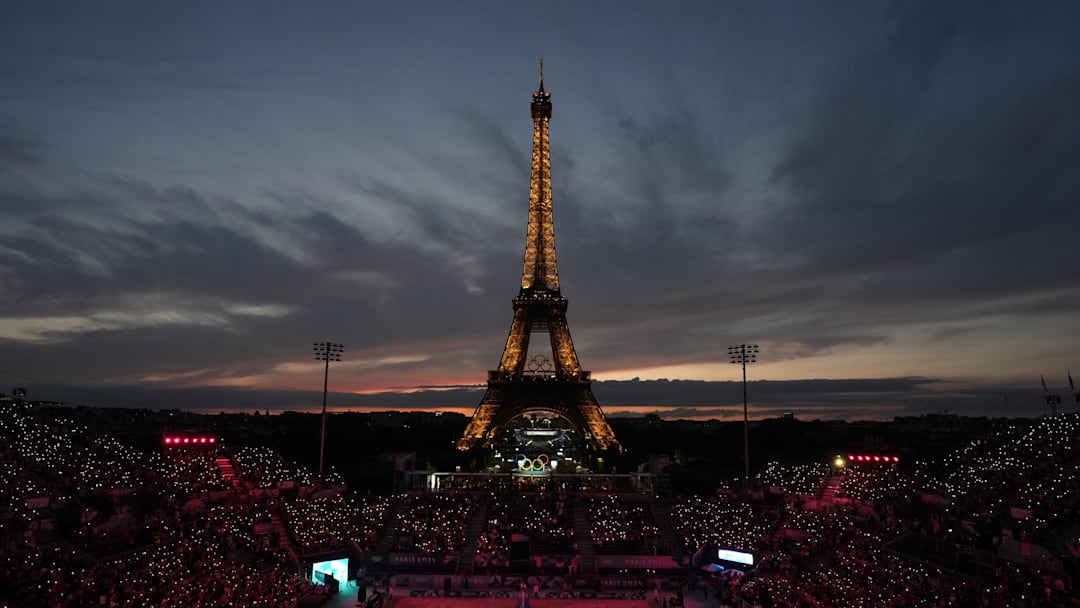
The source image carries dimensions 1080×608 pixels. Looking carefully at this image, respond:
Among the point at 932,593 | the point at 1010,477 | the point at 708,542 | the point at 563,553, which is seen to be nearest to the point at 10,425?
the point at 563,553

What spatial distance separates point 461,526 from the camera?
34719 millimetres

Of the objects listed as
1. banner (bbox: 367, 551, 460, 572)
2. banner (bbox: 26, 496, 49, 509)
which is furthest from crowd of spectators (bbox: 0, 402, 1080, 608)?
banner (bbox: 367, 551, 460, 572)

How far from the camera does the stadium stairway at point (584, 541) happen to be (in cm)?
3206

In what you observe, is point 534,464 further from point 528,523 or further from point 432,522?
point 432,522

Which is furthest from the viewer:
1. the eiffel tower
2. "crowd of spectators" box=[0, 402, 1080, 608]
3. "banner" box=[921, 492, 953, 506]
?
the eiffel tower

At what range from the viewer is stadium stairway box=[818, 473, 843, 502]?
35603mm

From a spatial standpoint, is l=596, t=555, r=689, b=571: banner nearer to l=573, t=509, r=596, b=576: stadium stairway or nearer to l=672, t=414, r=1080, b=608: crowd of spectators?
l=573, t=509, r=596, b=576: stadium stairway

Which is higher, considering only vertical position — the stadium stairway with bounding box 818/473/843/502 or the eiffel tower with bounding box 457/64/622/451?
the eiffel tower with bounding box 457/64/622/451

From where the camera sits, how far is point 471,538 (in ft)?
113

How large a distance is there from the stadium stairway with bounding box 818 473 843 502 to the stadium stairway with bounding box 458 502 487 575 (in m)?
18.2

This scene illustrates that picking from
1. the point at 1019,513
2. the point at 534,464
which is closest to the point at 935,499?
the point at 1019,513

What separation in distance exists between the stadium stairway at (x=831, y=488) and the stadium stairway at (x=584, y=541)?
496 inches

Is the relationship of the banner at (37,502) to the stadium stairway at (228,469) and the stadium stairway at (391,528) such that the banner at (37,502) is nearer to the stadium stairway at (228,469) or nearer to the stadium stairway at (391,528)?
the stadium stairway at (228,469)

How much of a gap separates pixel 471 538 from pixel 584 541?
5825 millimetres
